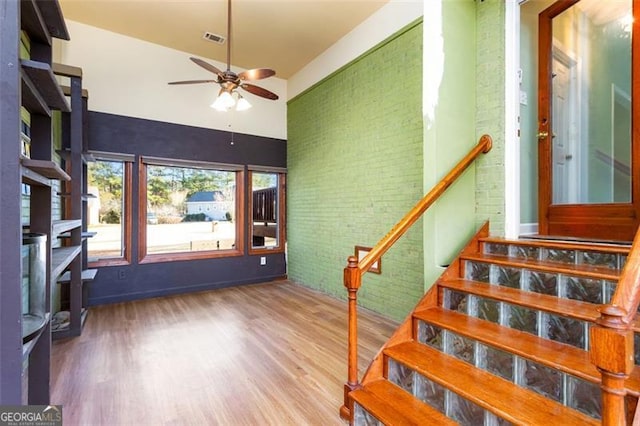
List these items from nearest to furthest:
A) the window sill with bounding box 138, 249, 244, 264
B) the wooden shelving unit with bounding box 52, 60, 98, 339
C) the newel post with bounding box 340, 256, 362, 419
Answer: the newel post with bounding box 340, 256, 362, 419
the wooden shelving unit with bounding box 52, 60, 98, 339
the window sill with bounding box 138, 249, 244, 264

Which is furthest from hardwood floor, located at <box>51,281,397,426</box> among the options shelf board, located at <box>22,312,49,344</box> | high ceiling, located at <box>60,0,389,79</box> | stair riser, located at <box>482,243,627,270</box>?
high ceiling, located at <box>60,0,389,79</box>

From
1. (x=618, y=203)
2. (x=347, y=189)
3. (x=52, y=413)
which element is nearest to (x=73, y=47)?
(x=347, y=189)

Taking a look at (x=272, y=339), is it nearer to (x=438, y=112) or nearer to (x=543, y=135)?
(x=438, y=112)

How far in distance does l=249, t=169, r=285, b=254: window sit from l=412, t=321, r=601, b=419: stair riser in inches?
165

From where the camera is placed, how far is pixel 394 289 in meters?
3.87

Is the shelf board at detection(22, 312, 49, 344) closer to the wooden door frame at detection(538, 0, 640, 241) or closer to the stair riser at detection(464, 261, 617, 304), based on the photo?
the stair riser at detection(464, 261, 617, 304)

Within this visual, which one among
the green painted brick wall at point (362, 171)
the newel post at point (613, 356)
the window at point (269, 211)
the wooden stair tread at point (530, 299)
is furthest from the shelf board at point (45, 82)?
the window at point (269, 211)

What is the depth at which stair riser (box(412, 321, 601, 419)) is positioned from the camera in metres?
1.43

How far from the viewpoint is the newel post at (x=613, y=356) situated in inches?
35.6

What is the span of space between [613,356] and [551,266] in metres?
1.39

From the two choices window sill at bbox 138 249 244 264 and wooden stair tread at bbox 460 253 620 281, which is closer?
wooden stair tread at bbox 460 253 620 281

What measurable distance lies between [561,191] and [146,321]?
4.82 metres

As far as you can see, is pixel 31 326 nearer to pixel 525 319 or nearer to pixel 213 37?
pixel 525 319

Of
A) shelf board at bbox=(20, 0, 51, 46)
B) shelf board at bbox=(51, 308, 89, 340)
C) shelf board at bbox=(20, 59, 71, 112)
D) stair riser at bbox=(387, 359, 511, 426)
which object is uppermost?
shelf board at bbox=(20, 0, 51, 46)
